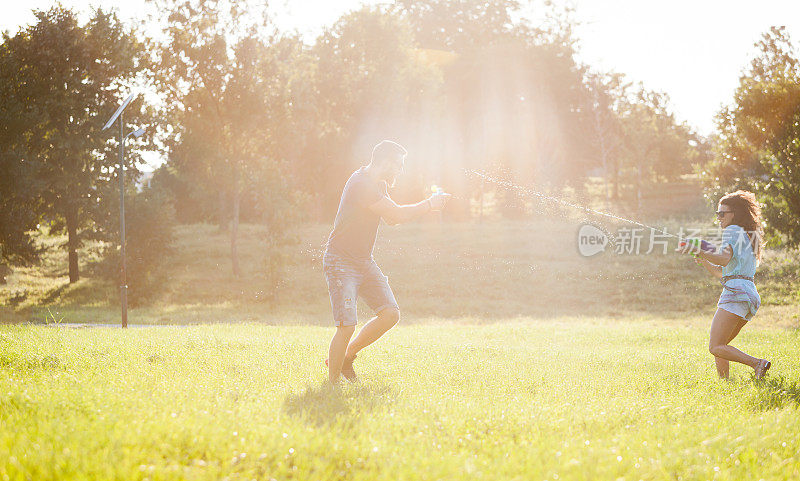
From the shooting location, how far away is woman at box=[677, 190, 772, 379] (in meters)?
8.12

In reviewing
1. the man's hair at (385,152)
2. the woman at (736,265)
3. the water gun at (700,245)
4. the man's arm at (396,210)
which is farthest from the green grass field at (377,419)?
the man's hair at (385,152)

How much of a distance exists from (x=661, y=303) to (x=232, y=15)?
21548mm

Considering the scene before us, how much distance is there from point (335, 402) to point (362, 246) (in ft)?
5.89

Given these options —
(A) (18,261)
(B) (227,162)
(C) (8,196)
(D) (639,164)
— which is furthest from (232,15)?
(D) (639,164)

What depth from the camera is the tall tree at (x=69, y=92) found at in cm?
3028

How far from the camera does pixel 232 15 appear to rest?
2916 centimetres

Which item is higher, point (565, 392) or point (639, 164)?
point (639, 164)

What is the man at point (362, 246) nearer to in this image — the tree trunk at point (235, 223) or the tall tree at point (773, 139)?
the tall tree at point (773, 139)

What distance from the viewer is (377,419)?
595 centimetres

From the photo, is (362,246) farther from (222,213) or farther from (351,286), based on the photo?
(222,213)

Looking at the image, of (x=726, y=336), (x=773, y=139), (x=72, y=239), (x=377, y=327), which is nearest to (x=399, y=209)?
(x=377, y=327)

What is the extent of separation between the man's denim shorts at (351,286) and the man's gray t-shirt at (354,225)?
0.31 ft

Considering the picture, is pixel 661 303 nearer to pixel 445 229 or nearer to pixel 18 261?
pixel 445 229

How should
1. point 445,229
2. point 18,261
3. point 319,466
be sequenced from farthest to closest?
point 445,229
point 18,261
point 319,466
